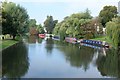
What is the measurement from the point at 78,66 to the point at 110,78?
5560 millimetres

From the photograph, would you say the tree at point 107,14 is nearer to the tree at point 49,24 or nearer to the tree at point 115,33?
the tree at point 115,33

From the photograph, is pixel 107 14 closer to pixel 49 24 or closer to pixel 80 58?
pixel 80 58

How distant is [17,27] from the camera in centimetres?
5447

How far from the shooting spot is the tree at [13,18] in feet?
161

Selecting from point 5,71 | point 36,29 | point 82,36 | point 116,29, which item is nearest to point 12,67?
point 5,71

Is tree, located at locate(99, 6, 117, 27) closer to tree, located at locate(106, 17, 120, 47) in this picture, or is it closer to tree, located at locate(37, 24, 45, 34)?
tree, located at locate(106, 17, 120, 47)

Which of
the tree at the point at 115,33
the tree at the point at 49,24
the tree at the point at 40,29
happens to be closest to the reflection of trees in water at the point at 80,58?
the tree at the point at 115,33

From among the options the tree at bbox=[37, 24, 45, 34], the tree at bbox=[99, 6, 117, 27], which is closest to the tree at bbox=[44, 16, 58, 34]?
the tree at bbox=[37, 24, 45, 34]

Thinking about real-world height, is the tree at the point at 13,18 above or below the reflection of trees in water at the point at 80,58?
above

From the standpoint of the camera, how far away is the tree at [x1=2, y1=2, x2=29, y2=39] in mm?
48922

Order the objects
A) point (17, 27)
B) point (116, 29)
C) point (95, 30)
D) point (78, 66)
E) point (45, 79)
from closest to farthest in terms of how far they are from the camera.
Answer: point (45, 79) → point (78, 66) → point (116, 29) → point (17, 27) → point (95, 30)

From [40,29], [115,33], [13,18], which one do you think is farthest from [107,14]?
[40,29]

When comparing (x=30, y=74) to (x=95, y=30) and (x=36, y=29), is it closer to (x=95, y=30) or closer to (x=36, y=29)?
(x=95, y=30)

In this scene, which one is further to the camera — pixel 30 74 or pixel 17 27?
pixel 17 27
